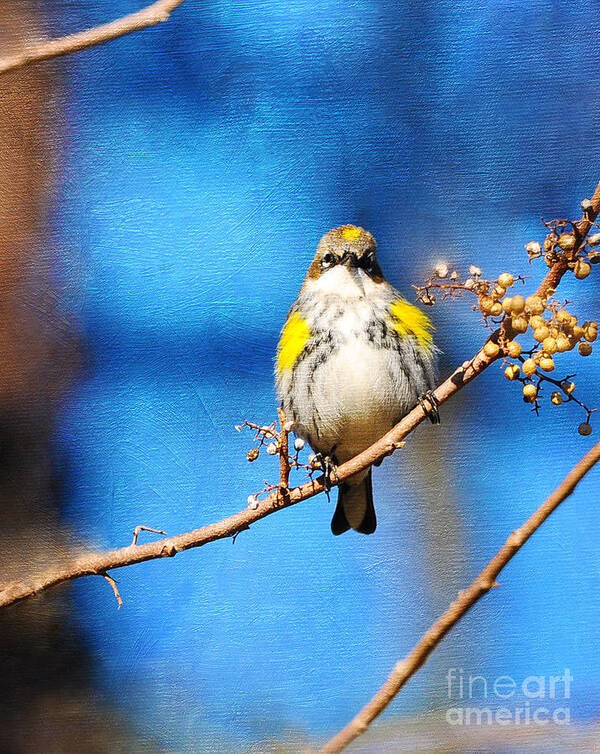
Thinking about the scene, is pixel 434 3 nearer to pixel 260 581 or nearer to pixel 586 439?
pixel 586 439

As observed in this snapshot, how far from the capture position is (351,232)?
1057mm

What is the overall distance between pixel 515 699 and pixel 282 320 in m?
0.58

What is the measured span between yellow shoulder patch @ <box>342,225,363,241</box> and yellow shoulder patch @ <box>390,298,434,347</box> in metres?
0.10

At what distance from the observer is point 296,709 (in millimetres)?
1056

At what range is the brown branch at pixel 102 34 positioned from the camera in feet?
3.17

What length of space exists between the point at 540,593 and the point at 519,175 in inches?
21.4

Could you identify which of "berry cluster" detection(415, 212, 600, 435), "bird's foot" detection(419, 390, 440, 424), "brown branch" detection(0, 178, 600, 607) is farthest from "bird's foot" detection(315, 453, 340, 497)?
"berry cluster" detection(415, 212, 600, 435)

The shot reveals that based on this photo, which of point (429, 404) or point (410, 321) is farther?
point (410, 321)

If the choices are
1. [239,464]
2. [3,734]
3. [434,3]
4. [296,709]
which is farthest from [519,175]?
[3,734]

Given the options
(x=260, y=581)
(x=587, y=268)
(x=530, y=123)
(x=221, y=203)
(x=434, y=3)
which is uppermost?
(x=434, y=3)

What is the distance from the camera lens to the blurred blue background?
1.05 meters

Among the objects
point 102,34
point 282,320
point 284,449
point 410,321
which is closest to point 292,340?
Result: point 282,320

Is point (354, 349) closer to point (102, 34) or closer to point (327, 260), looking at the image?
point (327, 260)

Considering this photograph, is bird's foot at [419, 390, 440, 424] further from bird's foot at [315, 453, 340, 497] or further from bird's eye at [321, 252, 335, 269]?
bird's eye at [321, 252, 335, 269]
